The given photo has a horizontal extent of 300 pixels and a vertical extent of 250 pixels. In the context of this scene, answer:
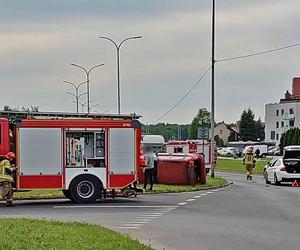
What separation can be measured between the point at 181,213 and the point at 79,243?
8326 mm

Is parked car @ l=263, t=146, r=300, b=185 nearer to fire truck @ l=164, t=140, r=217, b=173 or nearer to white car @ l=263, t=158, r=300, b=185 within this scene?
white car @ l=263, t=158, r=300, b=185

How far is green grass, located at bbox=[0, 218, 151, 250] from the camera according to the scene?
458 inches

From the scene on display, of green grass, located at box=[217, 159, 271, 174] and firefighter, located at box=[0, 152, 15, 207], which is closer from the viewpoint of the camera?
firefighter, located at box=[0, 152, 15, 207]

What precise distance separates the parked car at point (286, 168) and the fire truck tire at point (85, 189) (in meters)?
16.0

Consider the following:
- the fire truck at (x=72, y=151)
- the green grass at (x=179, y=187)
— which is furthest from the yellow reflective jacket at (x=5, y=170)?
the green grass at (x=179, y=187)

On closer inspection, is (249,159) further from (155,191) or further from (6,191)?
(6,191)

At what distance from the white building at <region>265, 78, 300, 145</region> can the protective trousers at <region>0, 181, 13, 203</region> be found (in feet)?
418

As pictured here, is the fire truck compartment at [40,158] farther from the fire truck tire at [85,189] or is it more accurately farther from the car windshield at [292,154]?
the car windshield at [292,154]

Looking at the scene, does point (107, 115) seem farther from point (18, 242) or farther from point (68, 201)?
point (18, 242)

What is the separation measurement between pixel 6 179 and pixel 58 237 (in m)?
10.1

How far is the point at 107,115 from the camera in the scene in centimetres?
2475

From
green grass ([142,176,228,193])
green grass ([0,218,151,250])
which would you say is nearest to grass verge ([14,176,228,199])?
green grass ([142,176,228,193])

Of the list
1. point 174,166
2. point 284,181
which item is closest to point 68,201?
point 174,166

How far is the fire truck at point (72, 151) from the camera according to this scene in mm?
23375
